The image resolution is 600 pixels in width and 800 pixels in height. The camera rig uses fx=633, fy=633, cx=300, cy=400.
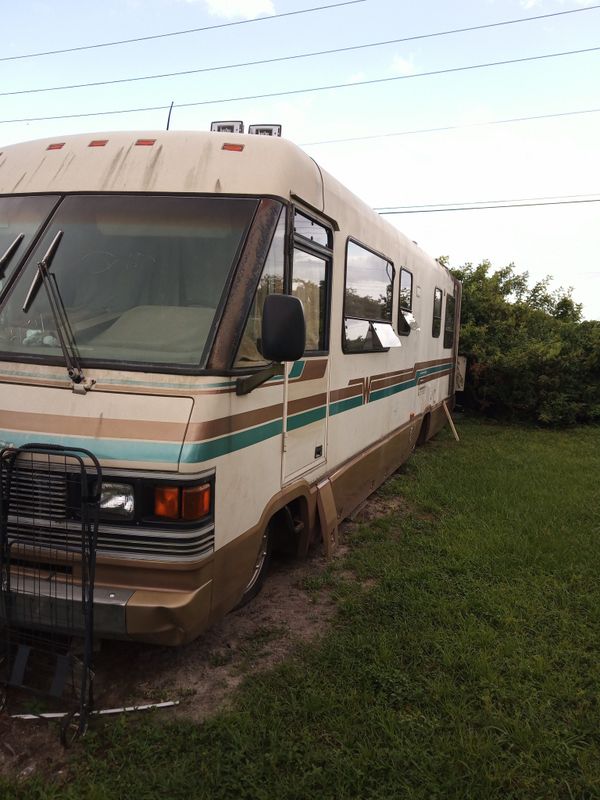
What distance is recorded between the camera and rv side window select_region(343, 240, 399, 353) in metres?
5.04

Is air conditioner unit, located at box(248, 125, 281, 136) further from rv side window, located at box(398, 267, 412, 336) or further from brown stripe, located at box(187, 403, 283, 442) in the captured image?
rv side window, located at box(398, 267, 412, 336)

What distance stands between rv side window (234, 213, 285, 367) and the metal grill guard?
36.8 inches

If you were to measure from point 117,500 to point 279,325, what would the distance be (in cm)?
111

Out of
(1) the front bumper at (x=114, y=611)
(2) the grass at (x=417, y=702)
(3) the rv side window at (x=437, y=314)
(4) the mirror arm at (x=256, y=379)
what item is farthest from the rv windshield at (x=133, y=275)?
(3) the rv side window at (x=437, y=314)

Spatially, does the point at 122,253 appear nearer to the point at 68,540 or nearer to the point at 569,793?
the point at 68,540

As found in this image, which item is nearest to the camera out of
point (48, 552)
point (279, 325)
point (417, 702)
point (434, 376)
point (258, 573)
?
point (48, 552)

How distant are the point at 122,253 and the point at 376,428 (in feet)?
11.3

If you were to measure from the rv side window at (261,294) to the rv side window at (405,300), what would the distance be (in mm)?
3507

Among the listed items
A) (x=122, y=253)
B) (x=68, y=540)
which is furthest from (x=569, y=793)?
(x=122, y=253)

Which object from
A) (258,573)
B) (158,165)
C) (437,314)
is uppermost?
(158,165)

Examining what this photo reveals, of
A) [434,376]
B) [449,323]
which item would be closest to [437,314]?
[434,376]

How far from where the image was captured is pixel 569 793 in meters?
2.72

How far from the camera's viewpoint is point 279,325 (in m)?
3.05

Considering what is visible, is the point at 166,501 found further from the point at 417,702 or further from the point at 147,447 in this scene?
the point at 417,702
